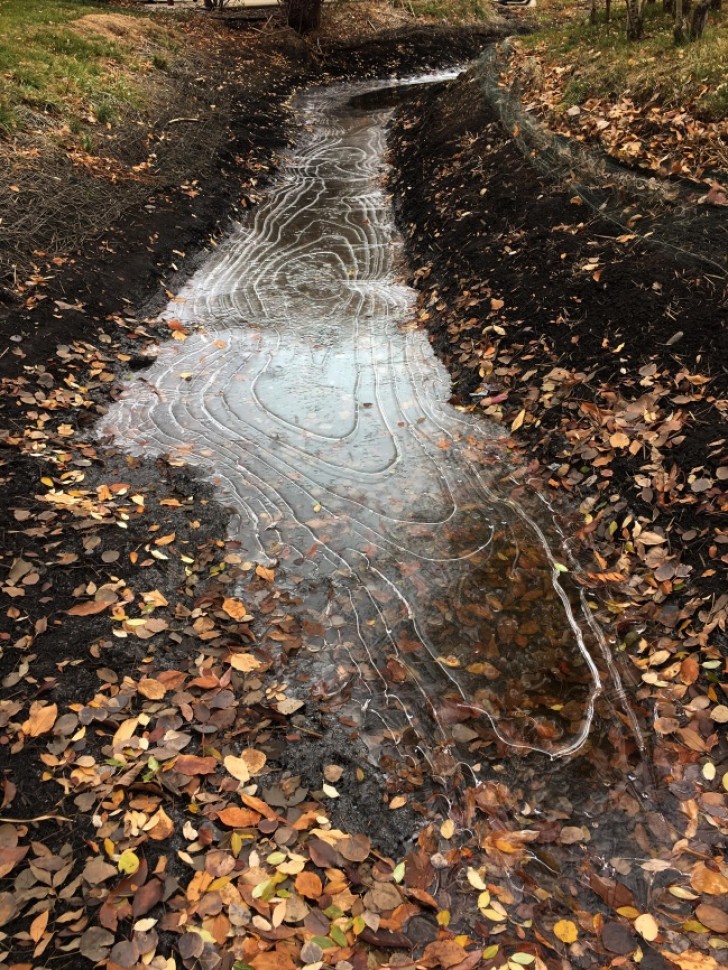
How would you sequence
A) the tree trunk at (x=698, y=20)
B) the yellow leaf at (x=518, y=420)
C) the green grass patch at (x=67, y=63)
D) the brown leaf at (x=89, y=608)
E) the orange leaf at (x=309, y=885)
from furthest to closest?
1. the green grass patch at (x=67, y=63)
2. the tree trunk at (x=698, y=20)
3. the yellow leaf at (x=518, y=420)
4. the brown leaf at (x=89, y=608)
5. the orange leaf at (x=309, y=885)

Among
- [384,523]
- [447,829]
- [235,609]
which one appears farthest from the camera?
[384,523]

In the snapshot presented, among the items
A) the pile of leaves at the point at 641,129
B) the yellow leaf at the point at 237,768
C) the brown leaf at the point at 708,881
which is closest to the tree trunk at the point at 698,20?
the pile of leaves at the point at 641,129

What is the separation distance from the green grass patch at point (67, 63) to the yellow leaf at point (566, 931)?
30.5 feet

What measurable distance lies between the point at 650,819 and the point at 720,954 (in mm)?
526

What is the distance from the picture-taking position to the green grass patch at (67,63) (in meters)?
8.58

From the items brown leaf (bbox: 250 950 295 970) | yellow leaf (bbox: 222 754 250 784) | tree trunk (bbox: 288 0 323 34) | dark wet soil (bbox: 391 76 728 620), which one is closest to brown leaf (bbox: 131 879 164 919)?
brown leaf (bbox: 250 950 295 970)

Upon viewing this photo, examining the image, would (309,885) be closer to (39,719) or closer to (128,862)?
(128,862)

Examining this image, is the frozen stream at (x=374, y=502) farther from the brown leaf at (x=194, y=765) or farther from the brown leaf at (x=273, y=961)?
the brown leaf at (x=273, y=961)

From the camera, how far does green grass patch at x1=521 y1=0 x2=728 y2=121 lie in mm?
6117

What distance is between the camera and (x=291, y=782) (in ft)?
9.64

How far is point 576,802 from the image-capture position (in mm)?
2922

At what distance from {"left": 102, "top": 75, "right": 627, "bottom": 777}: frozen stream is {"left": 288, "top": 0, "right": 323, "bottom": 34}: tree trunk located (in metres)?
12.7

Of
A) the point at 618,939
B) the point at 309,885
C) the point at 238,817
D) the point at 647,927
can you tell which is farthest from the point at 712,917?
the point at 238,817

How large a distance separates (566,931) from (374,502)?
2.74 m
